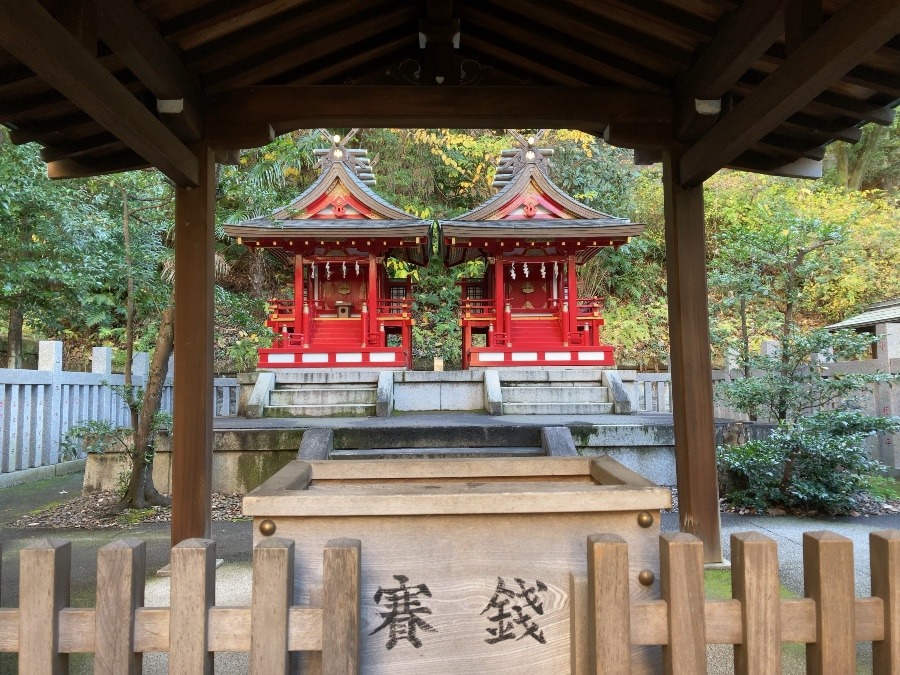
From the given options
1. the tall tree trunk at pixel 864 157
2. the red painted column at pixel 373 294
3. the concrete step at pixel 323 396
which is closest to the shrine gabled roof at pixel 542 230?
the red painted column at pixel 373 294

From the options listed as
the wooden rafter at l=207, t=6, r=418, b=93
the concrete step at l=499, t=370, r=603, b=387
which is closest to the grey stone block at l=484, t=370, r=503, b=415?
the concrete step at l=499, t=370, r=603, b=387

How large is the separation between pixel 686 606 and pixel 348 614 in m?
0.68

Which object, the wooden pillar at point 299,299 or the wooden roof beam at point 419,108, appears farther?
the wooden pillar at point 299,299

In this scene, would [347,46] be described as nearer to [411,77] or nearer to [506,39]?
[411,77]

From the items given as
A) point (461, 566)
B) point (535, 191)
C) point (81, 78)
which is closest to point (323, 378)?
point (535, 191)

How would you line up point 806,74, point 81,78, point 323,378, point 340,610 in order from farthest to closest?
1. point 323,378
2. point 806,74
3. point 81,78
4. point 340,610

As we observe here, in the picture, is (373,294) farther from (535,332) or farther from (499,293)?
(535,332)

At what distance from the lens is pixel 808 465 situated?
538cm

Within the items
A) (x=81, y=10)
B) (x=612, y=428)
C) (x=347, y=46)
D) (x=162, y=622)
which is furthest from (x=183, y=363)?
(x=612, y=428)

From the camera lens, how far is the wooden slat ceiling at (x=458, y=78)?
2969 millimetres

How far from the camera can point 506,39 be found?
Answer: 13.2ft

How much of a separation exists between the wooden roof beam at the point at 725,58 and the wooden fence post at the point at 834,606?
2484mm

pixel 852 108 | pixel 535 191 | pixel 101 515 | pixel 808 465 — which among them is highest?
pixel 535 191

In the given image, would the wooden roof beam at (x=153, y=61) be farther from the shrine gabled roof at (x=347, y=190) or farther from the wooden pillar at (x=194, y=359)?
the shrine gabled roof at (x=347, y=190)
